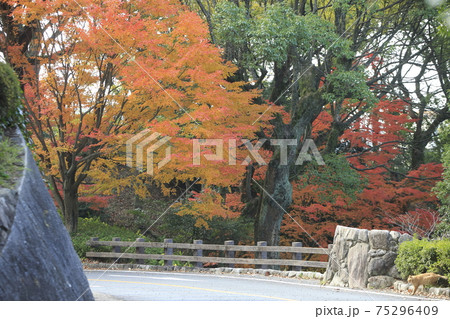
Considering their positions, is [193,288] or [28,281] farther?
[193,288]

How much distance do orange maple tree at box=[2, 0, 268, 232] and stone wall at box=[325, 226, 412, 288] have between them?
4.95m

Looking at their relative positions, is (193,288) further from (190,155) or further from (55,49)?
(55,49)

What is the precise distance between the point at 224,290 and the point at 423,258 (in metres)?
3.61

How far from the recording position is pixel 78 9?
14000 mm

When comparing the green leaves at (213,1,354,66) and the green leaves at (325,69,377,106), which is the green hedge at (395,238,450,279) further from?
the green leaves at (213,1,354,66)

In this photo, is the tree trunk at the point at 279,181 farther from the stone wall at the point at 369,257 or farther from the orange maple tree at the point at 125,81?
the stone wall at the point at 369,257

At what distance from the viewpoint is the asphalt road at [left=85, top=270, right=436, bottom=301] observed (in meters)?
8.38

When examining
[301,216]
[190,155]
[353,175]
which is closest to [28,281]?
[190,155]

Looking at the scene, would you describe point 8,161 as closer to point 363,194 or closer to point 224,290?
point 224,290

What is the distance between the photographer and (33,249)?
479 centimetres

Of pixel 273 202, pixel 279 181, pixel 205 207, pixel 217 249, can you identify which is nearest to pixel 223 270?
→ pixel 217 249

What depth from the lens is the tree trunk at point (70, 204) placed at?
16891 mm

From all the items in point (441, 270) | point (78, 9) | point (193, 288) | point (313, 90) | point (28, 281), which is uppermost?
point (78, 9)

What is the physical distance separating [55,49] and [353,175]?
9.98m
